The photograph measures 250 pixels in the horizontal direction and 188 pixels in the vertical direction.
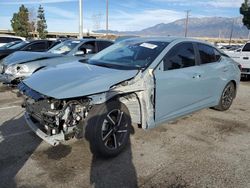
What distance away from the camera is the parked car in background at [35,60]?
7801 mm

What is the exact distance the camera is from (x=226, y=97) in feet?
21.8

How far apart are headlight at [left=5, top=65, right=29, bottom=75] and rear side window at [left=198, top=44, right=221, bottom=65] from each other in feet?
15.3

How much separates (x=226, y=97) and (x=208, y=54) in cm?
132

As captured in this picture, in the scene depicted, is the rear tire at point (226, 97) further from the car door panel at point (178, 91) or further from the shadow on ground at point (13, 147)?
the shadow on ground at point (13, 147)

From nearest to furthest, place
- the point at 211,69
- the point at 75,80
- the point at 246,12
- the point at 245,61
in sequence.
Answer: the point at 75,80 < the point at 211,69 < the point at 245,61 < the point at 246,12

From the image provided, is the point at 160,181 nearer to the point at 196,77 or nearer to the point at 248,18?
the point at 196,77

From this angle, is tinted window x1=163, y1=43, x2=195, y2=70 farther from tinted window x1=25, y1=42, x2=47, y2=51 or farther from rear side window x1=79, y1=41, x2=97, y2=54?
tinted window x1=25, y1=42, x2=47, y2=51

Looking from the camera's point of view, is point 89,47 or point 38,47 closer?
point 89,47

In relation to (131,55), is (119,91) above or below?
below

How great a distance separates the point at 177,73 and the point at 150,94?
77 centimetres

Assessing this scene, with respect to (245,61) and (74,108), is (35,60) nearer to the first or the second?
(74,108)

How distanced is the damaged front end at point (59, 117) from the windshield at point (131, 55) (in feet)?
3.49

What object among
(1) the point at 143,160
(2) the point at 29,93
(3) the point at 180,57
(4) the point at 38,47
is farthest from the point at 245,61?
(2) the point at 29,93

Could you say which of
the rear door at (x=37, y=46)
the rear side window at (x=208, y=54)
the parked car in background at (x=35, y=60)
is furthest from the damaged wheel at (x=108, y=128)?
the rear door at (x=37, y=46)
